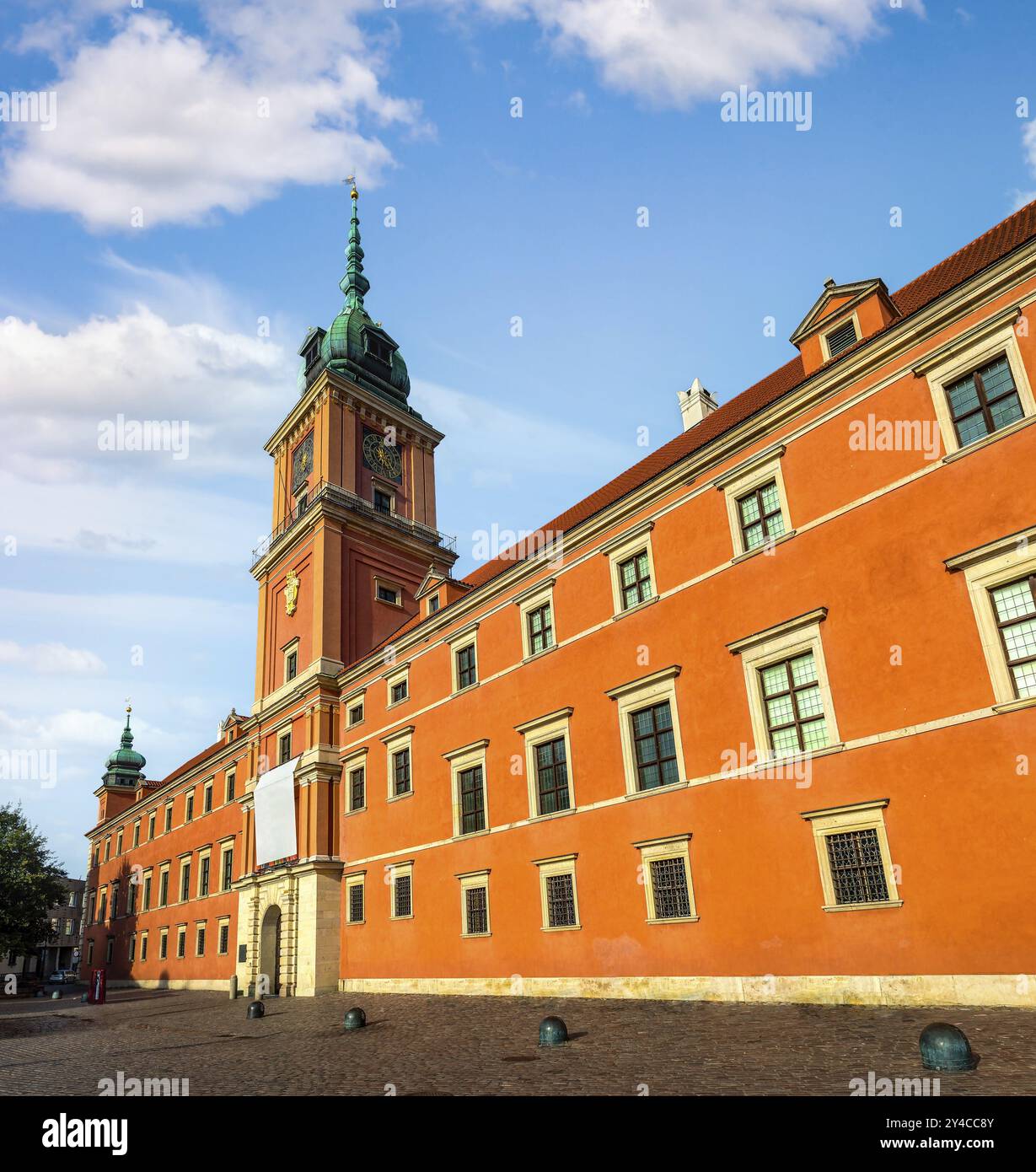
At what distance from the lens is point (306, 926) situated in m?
28.1

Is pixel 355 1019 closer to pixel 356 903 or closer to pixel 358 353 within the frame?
pixel 356 903

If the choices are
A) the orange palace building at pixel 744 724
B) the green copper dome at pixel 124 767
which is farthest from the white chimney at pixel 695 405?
the green copper dome at pixel 124 767

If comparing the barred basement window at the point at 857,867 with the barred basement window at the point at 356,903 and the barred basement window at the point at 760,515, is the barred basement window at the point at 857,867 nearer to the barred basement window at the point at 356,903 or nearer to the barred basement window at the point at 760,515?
the barred basement window at the point at 760,515

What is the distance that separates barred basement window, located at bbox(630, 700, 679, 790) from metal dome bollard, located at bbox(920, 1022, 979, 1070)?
8948 mm

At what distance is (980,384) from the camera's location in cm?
1362

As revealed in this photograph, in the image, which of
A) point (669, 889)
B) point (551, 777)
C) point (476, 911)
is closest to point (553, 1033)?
point (669, 889)

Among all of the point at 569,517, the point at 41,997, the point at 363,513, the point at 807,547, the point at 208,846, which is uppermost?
the point at 363,513

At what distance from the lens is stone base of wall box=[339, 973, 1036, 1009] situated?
36.8ft

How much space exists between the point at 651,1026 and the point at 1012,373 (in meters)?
12.1

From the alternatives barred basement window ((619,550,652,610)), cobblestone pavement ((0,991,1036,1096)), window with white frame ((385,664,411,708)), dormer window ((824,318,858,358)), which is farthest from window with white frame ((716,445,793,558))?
window with white frame ((385,664,411,708))

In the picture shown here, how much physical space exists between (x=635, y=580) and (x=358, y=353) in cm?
2591

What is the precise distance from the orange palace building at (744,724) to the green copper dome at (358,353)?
15420 millimetres
